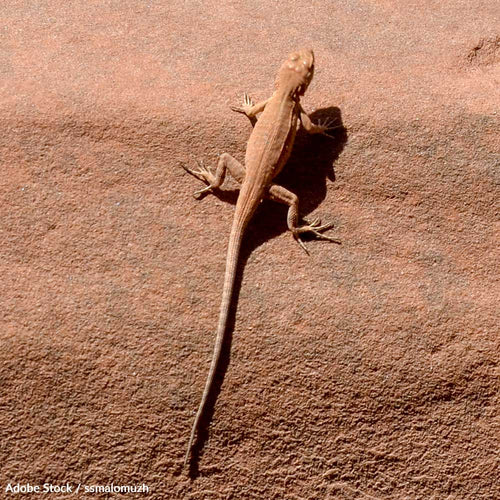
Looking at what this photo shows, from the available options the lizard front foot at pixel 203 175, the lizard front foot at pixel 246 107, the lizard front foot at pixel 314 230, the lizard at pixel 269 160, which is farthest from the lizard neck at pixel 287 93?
the lizard front foot at pixel 314 230

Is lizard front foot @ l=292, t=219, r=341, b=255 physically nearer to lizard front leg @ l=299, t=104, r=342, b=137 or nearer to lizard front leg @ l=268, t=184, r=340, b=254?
lizard front leg @ l=268, t=184, r=340, b=254

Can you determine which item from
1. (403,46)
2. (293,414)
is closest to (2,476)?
(293,414)

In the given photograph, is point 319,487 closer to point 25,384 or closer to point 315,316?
point 315,316

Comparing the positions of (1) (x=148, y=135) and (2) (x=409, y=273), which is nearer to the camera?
(2) (x=409, y=273)

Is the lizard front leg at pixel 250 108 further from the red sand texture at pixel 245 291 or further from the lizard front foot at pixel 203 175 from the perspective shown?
the lizard front foot at pixel 203 175

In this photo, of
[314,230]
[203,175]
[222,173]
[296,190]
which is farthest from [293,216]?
[203,175]

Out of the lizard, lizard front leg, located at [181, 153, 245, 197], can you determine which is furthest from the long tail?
lizard front leg, located at [181, 153, 245, 197]
